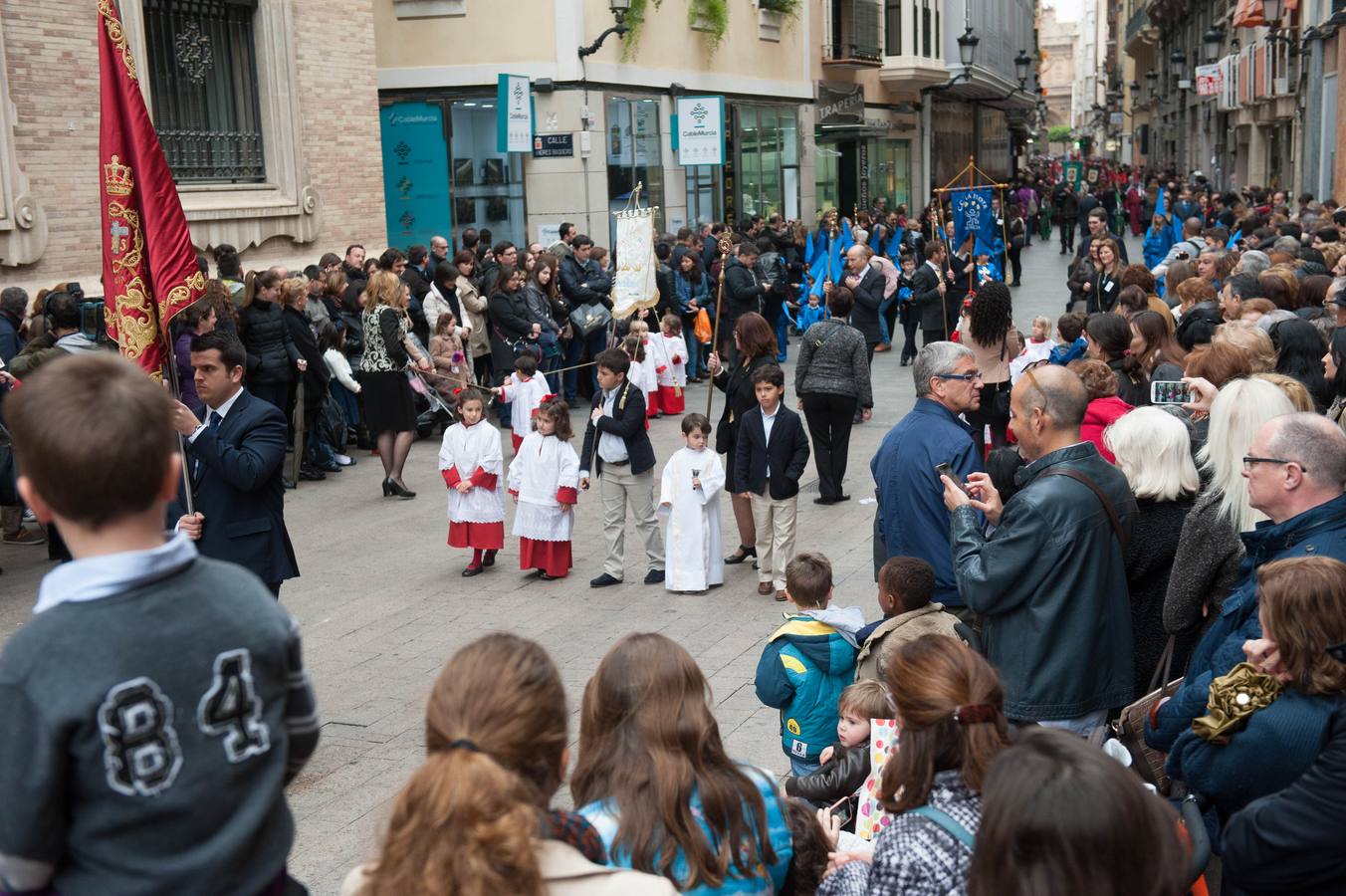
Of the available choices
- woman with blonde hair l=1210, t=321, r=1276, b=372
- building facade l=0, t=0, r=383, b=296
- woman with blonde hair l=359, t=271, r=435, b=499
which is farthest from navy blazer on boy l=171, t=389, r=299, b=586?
building facade l=0, t=0, r=383, b=296

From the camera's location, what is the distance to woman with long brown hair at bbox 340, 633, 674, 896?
2.32 metres

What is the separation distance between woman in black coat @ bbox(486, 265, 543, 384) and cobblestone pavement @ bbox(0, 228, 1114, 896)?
2.23m

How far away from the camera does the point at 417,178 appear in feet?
75.3

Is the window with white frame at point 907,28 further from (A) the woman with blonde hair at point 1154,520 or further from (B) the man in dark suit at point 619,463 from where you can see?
(A) the woman with blonde hair at point 1154,520

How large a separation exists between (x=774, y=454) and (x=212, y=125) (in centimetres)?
982

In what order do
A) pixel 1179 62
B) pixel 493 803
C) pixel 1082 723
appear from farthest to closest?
pixel 1179 62, pixel 1082 723, pixel 493 803

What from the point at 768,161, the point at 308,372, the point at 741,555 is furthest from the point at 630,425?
the point at 768,161

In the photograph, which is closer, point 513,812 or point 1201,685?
point 513,812

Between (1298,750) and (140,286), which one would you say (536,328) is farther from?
(1298,750)

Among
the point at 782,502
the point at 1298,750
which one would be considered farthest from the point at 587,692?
the point at 782,502

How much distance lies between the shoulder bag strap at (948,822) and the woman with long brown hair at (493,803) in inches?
28.2

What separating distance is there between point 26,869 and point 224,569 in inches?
23.3

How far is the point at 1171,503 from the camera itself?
5.36 meters

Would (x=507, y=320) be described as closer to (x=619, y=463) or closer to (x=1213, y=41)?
(x=619, y=463)
